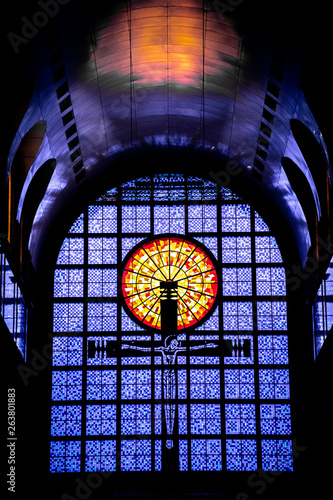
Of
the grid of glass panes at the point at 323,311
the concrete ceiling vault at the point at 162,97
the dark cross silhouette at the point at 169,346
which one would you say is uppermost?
the concrete ceiling vault at the point at 162,97

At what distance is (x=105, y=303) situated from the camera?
22.1 m

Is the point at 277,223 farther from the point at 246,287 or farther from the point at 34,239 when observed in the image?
the point at 34,239

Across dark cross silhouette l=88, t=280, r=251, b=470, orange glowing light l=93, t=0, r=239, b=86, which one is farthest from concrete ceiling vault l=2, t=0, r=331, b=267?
dark cross silhouette l=88, t=280, r=251, b=470

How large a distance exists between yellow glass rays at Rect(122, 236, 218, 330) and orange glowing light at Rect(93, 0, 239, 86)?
4.24 meters

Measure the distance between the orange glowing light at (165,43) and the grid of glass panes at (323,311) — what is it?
4.16m

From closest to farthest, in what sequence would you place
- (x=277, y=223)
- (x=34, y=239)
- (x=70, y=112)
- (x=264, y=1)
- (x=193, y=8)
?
(x=264, y=1) → (x=193, y=8) → (x=70, y=112) → (x=34, y=239) → (x=277, y=223)

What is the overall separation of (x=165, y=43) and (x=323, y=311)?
552 cm

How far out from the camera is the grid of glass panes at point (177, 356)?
21.2 m

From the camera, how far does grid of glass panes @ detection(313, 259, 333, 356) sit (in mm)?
17781

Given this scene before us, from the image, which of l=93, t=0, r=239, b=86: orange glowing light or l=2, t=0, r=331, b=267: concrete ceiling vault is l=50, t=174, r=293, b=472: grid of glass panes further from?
l=93, t=0, r=239, b=86: orange glowing light

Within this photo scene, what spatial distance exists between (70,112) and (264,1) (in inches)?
190

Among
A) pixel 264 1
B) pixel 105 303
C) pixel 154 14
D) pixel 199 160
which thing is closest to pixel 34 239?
pixel 105 303

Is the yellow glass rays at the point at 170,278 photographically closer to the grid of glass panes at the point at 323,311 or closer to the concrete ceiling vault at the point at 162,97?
the concrete ceiling vault at the point at 162,97

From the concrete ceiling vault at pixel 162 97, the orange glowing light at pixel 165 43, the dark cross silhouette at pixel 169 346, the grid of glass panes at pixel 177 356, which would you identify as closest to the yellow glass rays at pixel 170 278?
the grid of glass panes at pixel 177 356
